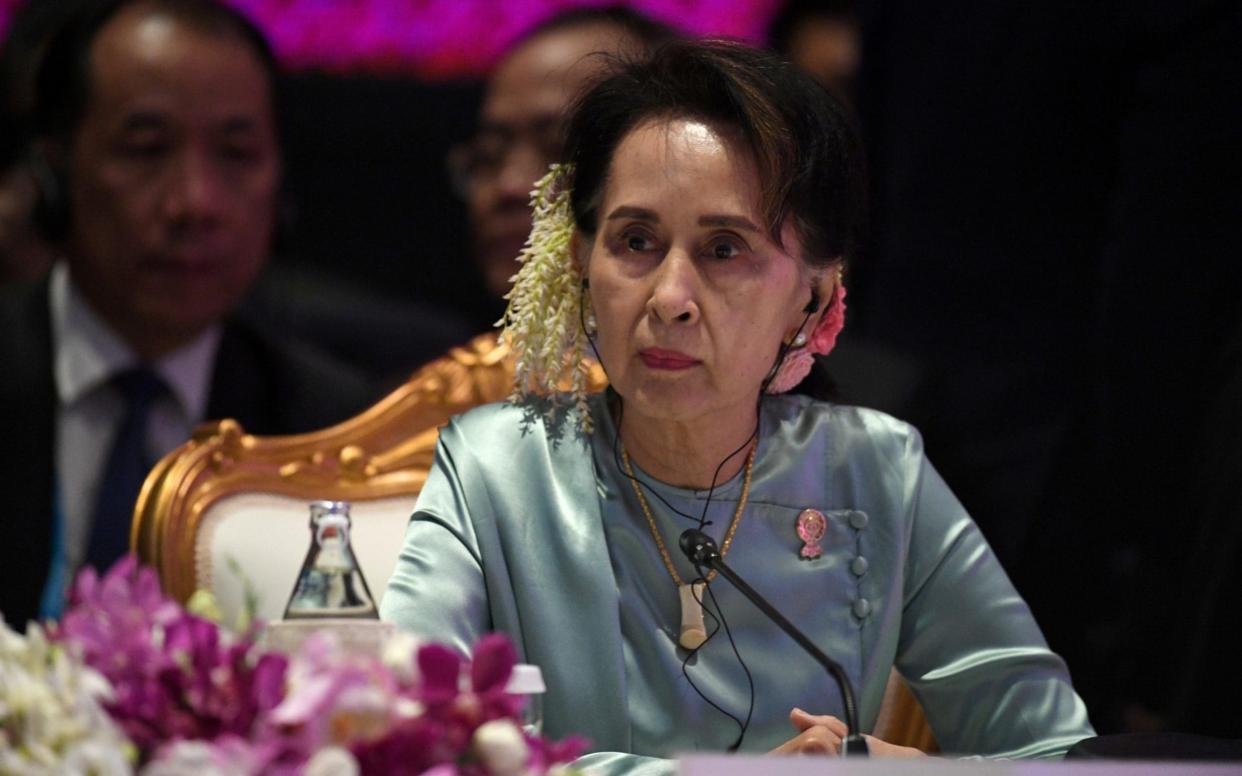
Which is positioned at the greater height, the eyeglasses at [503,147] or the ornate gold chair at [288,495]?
the eyeglasses at [503,147]

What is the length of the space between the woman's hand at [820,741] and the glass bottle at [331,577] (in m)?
0.51

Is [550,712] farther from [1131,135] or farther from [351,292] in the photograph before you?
[351,292]

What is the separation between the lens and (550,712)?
204cm

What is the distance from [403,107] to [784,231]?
113 inches

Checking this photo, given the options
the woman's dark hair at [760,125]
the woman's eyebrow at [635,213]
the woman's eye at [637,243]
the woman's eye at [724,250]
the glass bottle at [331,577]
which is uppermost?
the woman's dark hair at [760,125]

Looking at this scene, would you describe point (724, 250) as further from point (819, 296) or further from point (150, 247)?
point (150, 247)

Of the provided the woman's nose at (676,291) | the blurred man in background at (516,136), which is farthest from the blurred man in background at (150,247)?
the woman's nose at (676,291)

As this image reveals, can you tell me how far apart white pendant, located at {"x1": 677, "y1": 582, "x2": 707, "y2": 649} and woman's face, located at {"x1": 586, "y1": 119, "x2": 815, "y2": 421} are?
8.4 inches

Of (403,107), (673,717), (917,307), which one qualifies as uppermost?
(403,107)

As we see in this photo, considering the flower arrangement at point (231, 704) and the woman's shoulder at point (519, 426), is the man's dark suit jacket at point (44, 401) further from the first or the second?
the flower arrangement at point (231, 704)

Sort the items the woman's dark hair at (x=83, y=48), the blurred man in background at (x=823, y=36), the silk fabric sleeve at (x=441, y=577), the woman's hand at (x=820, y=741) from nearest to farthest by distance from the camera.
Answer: the woman's hand at (x=820, y=741) → the silk fabric sleeve at (x=441, y=577) → the woman's dark hair at (x=83, y=48) → the blurred man in background at (x=823, y=36)

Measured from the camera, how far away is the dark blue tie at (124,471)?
10.2 ft

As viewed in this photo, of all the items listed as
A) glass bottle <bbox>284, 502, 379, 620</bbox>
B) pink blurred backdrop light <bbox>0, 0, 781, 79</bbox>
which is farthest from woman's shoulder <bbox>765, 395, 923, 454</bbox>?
pink blurred backdrop light <bbox>0, 0, 781, 79</bbox>

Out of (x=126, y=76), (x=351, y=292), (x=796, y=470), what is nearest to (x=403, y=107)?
(x=351, y=292)
